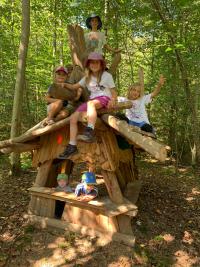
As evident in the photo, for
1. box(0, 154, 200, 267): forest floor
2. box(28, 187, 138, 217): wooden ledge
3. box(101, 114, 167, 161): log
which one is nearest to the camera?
box(101, 114, 167, 161): log

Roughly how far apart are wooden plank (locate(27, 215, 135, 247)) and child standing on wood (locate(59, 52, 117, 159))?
4.87ft

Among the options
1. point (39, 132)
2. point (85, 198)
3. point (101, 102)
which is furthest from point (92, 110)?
point (85, 198)

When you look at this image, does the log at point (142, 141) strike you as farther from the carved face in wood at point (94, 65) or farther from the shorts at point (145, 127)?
the shorts at point (145, 127)

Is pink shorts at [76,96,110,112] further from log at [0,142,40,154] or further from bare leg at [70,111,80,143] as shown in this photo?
log at [0,142,40,154]

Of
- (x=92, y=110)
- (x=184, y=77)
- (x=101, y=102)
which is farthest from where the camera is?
(x=184, y=77)

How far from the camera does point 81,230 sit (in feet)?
20.1

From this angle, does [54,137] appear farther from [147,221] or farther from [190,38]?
[190,38]

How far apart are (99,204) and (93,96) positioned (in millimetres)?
2055

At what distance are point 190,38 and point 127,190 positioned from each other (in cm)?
521

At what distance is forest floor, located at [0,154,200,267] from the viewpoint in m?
5.49

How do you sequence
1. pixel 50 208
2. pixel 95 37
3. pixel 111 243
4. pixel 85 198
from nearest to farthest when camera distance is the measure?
pixel 111 243 → pixel 85 198 → pixel 50 208 → pixel 95 37

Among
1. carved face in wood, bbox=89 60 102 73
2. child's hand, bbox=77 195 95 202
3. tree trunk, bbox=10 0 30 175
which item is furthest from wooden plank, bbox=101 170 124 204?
tree trunk, bbox=10 0 30 175

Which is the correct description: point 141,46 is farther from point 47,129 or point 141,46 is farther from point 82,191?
point 82,191

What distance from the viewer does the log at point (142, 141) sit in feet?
14.8
